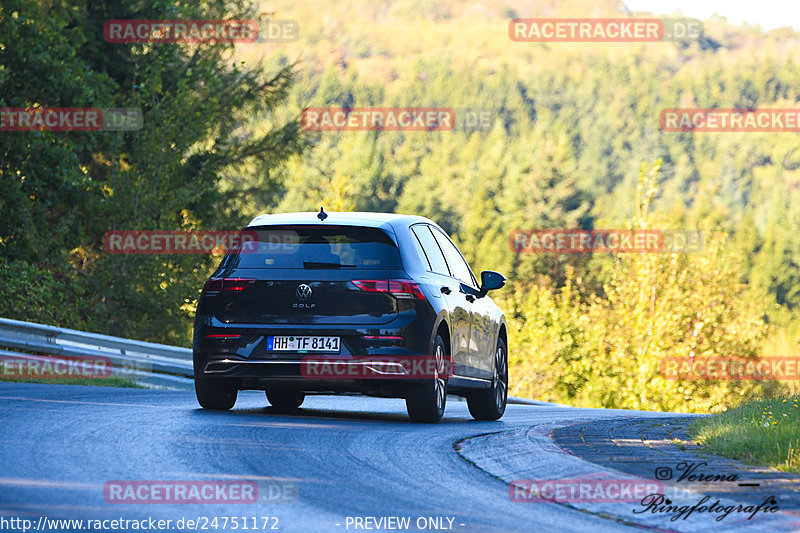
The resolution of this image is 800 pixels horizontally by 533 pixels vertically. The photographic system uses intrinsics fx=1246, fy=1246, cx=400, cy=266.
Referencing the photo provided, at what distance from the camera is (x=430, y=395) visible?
35.0 feet

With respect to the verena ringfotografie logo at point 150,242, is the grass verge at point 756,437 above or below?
below

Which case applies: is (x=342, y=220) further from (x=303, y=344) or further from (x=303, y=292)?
(x=303, y=344)

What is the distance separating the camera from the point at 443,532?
18.5 ft

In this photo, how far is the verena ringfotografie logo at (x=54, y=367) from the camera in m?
16.2

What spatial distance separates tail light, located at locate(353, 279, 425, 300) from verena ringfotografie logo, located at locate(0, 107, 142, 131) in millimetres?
13918

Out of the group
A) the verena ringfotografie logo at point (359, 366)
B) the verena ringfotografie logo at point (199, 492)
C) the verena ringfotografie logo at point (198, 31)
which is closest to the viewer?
the verena ringfotografie logo at point (199, 492)

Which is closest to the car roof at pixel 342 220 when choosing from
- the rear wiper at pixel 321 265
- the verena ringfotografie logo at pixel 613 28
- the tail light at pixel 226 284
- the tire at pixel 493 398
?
the rear wiper at pixel 321 265

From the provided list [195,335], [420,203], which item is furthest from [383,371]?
[420,203]

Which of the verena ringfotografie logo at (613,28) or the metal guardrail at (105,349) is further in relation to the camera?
the verena ringfotografie logo at (613,28)

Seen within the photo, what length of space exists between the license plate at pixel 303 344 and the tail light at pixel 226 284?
1.74ft

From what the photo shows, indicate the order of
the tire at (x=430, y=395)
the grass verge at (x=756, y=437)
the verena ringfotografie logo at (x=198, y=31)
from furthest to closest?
the verena ringfotografie logo at (x=198, y=31), the tire at (x=430, y=395), the grass verge at (x=756, y=437)

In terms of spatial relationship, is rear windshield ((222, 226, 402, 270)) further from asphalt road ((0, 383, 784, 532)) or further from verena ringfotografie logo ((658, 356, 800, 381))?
verena ringfotografie logo ((658, 356, 800, 381))

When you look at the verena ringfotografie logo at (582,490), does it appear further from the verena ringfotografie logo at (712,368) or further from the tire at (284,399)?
the verena ringfotografie logo at (712,368)

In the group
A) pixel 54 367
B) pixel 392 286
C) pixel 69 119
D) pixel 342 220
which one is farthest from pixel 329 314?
pixel 69 119
